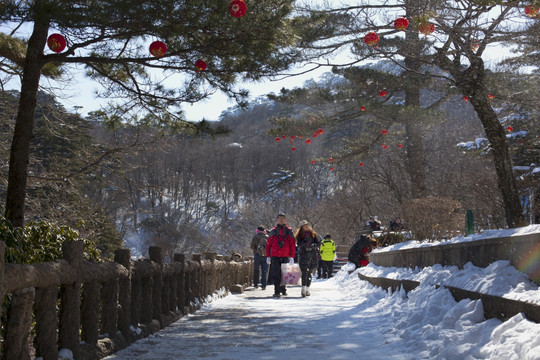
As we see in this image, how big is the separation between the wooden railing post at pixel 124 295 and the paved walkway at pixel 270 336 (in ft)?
0.77

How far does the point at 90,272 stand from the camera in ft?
16.1

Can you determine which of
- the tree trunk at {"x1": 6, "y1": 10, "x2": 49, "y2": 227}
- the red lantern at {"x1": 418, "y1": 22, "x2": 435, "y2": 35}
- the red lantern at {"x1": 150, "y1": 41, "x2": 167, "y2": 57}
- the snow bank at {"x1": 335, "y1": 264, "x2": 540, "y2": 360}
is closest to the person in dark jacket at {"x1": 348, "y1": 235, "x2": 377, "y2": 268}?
the red lantern at {"x1": 418, "y1": 22, "x2": 435, "y2": 35}

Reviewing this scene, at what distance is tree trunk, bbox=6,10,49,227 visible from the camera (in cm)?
698

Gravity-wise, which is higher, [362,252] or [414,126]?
[414,126]

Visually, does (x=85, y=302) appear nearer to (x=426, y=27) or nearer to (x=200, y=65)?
(x=200, y=65)

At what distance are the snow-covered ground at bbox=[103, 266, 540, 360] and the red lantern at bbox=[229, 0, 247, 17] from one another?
3.73m

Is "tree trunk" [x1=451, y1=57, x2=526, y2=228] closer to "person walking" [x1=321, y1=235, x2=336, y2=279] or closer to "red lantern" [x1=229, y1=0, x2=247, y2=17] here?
"red lantern" [x1=229, y1=0, x2=247, y2=17]

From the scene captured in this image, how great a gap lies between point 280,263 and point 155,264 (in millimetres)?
5800

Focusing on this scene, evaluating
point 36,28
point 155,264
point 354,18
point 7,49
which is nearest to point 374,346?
point 155,264

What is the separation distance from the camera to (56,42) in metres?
7.30

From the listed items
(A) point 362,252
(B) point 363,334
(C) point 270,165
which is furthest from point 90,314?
(C) point 270,165

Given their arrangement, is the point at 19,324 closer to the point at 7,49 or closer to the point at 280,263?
the point at 7,49

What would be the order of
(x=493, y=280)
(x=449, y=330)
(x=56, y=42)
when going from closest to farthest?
(x=493, y=280) < (x=449, y=330) < (x=56, y=42)

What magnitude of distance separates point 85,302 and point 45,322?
1.04 m
